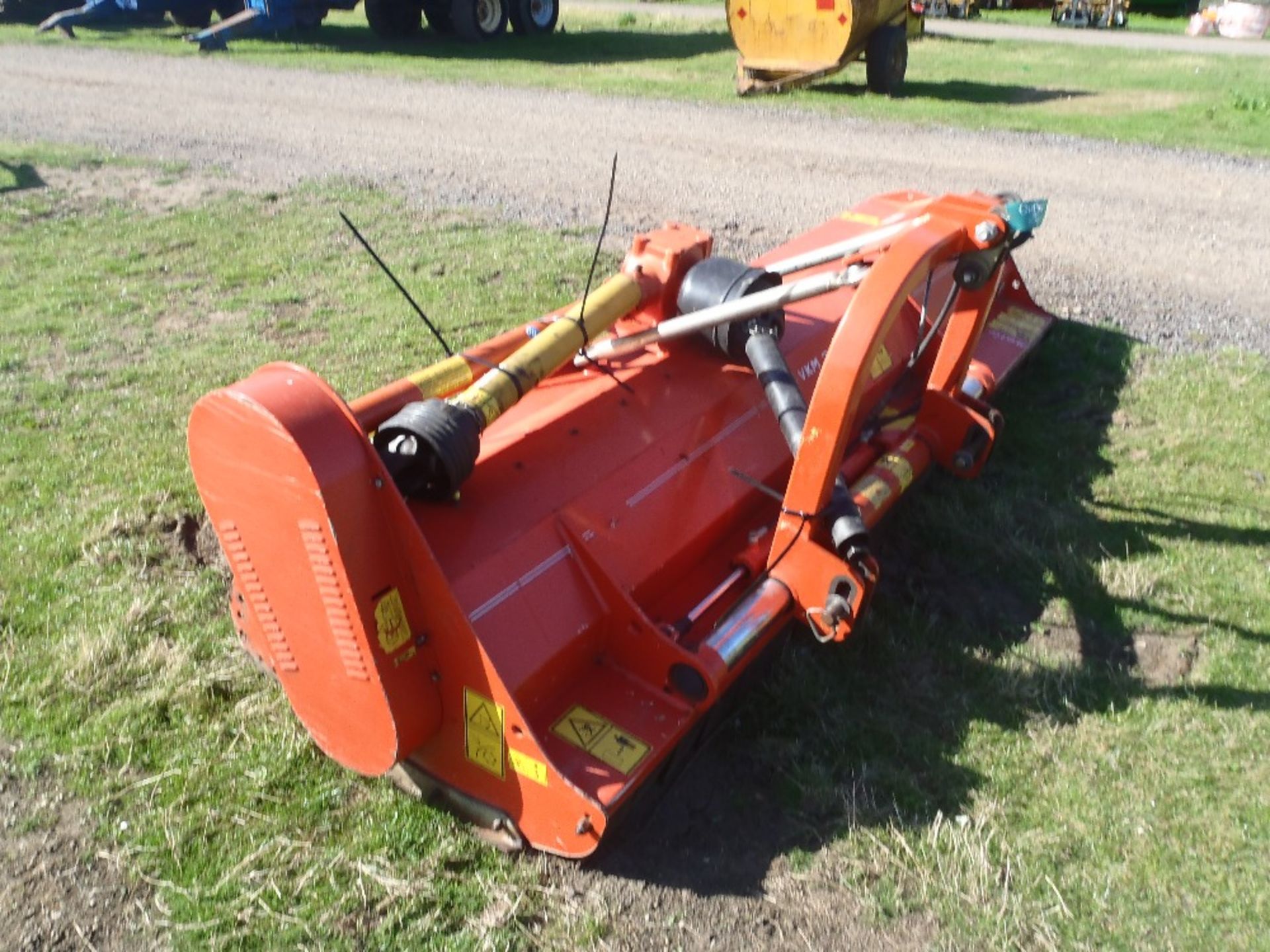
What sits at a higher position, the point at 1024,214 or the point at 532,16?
the point at 532,16

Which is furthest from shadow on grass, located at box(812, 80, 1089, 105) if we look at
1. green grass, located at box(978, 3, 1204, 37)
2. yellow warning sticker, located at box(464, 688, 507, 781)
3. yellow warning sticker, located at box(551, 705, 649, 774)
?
yellow warning sticker, located at box(464, 688, 507, 781)

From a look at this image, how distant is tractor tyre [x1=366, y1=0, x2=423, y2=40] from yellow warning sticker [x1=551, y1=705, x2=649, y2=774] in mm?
16543

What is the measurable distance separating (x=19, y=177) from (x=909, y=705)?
8.84 metres

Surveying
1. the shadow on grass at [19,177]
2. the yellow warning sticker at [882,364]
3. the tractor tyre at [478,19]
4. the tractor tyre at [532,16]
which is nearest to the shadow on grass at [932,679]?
the yellow warning sticker at [882,364]

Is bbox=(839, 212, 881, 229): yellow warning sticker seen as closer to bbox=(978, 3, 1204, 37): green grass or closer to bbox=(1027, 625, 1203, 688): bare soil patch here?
bbox=(1027, 625, 1203, 688): bare soil patch

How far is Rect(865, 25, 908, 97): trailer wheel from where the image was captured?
38.3 feet

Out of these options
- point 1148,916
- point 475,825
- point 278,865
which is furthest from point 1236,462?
point 278,865

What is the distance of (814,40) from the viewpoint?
11516mm

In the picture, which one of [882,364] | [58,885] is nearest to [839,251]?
[882,364]

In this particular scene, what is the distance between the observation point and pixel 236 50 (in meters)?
15.9

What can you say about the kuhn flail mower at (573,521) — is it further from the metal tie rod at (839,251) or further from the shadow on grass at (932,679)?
the shadow on grass at (932,679)

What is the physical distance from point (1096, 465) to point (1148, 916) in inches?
91.4

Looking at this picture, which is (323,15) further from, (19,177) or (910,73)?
(19,177)

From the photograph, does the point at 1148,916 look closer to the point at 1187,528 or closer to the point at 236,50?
the point at 1187,528
